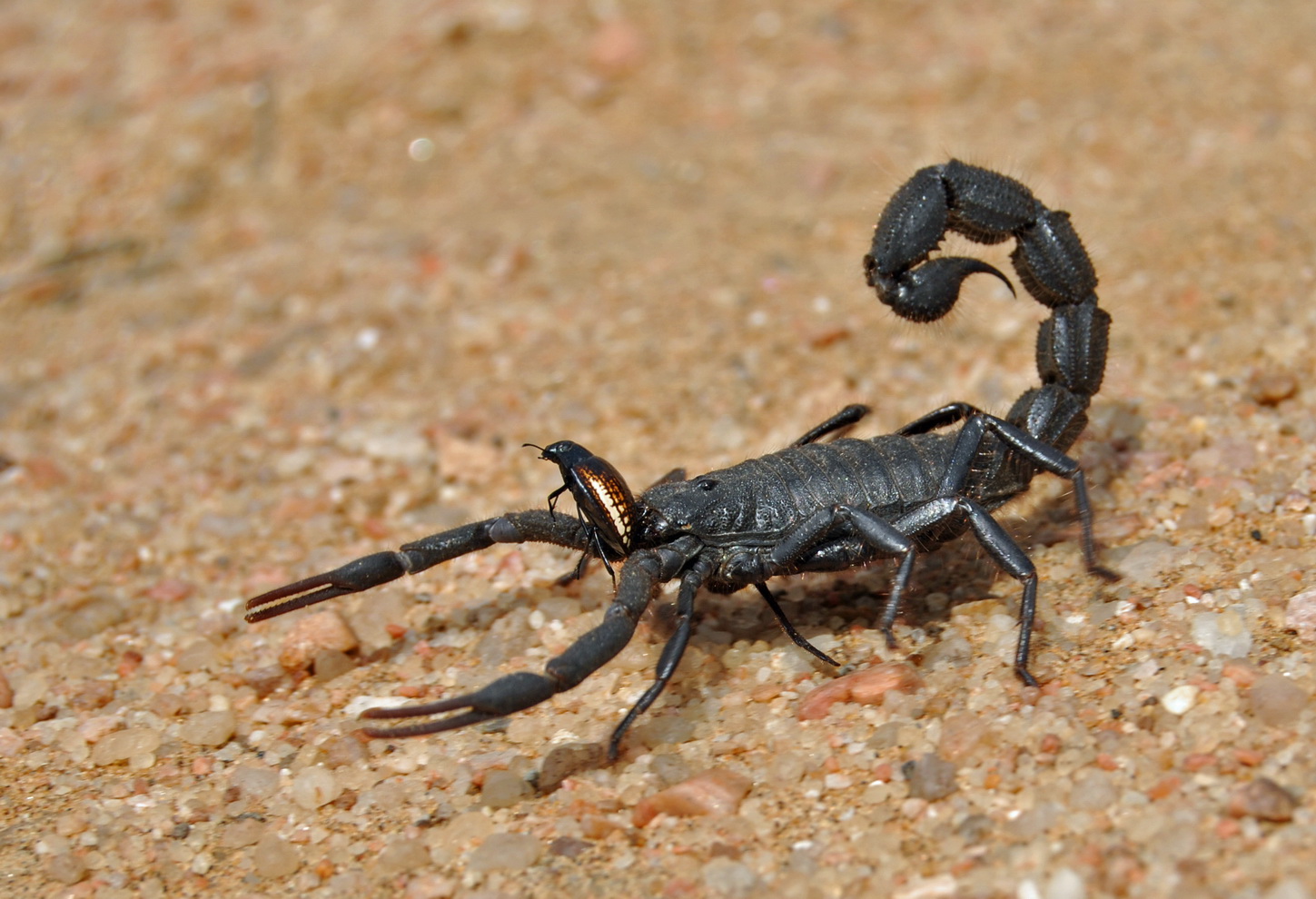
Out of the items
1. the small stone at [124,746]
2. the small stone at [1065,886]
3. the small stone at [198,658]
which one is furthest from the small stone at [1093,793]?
the small stone at [198,658]

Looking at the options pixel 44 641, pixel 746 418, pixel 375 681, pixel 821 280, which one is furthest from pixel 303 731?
pixel 821 280

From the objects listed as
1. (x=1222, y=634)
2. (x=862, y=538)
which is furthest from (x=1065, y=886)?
(x=862, y=538)

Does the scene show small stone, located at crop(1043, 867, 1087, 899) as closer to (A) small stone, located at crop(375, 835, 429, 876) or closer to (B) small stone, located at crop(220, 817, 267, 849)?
(A) small stone, located at crop(375, 835, 429, 876)

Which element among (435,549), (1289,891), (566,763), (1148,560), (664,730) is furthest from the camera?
(435,549)

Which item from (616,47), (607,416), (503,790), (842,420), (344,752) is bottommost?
(503,790)

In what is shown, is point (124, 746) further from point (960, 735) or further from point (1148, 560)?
point (1148, 560)

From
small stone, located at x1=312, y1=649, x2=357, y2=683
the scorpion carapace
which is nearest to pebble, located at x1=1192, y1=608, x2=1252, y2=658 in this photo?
the scorpion carapace

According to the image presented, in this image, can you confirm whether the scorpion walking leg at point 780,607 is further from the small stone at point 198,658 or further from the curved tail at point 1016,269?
the small stone at point 198,658
